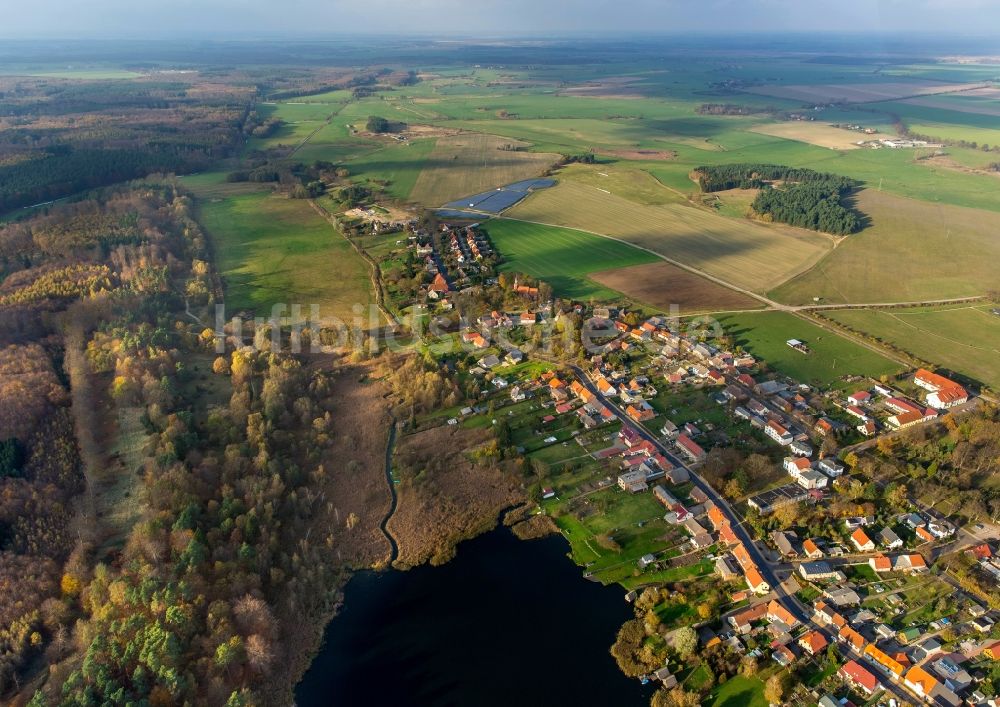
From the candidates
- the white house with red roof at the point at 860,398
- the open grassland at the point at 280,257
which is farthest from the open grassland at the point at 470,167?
the white house with red roof at the point at 860,398

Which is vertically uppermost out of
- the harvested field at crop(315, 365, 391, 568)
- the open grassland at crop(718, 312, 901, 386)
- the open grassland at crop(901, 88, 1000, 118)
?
the open grassland at crop(901, 88, 1000, 118)

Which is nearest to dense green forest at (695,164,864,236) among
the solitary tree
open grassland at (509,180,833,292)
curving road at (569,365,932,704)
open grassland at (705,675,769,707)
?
open grassland at (509,180,833,292)

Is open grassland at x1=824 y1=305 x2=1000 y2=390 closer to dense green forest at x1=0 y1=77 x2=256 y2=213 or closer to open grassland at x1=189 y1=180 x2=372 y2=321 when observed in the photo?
open grassland at x1=189 y1=180 x2=372 y2=321

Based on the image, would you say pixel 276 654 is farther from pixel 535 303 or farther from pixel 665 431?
pixel 535 303

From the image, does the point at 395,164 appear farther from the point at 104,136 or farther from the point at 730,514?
the point at 730,514

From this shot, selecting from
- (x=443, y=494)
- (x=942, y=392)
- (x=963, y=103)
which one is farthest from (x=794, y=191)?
(x=963, y=103)

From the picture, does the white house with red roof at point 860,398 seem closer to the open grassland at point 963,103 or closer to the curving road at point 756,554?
the curving road at point 756,554

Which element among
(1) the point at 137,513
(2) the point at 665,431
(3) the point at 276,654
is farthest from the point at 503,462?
(1) the point at 137,513
